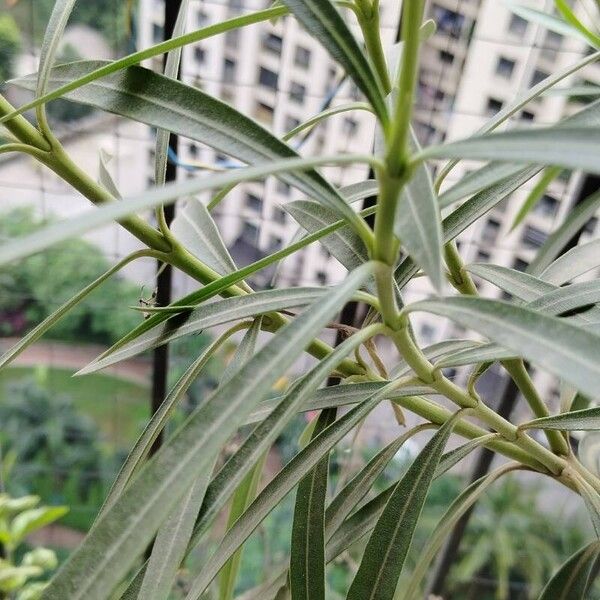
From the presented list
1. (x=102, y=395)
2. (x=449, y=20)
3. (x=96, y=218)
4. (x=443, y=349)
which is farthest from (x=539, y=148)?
(x=102, y=395)

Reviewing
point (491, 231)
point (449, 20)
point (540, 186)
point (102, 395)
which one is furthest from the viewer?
point (102, 395)

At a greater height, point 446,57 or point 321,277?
point 446,57

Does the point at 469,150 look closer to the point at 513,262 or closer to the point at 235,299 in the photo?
the point at 235,299

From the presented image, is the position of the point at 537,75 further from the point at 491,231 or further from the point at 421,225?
A: the point at 421,225

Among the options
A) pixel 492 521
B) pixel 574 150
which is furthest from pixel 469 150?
pixel 492 521

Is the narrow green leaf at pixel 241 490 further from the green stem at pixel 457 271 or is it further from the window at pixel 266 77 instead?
the window at pixel 266 77

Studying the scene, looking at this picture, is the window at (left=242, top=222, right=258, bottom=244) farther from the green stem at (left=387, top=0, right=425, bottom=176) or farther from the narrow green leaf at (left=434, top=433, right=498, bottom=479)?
the green stem at (left=387, top=0, right=425, bottom=176)
